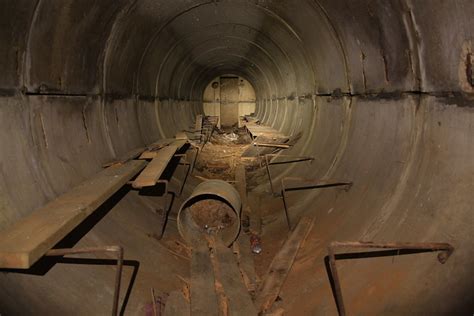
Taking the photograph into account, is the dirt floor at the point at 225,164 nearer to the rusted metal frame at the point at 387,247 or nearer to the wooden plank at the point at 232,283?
the wooden plank at the point at 232,283

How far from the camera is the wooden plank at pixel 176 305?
330 cm

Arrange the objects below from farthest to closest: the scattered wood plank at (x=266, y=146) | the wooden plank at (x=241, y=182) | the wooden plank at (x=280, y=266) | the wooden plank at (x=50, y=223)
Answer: the scattered wood plank at (x=266, y=146) → the wooden plank at (x=241, y=182) → the wooden plank at (x=280, y=266) → the wooden plank at (x=50, y=223)

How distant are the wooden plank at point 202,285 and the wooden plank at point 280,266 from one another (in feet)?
1.46

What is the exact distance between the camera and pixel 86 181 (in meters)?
3.91

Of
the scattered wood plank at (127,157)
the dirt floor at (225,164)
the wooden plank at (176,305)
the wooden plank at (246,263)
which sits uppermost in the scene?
the scattered wood plank at (127,157)

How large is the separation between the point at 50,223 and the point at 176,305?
1.39 metres

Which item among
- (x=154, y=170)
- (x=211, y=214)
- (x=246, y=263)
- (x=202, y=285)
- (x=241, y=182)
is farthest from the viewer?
(x=241, y=182)

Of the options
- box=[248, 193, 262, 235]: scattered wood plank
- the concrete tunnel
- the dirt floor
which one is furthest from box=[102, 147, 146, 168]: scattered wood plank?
the dirt floor

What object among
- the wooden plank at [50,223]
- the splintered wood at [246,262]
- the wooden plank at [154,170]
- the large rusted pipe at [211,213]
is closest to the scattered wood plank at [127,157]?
the wooden plank at [154,170]

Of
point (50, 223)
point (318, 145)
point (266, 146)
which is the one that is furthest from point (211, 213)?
point (266, 146)

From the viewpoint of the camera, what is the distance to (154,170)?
4555 mm

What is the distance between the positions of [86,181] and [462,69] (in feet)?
11.6

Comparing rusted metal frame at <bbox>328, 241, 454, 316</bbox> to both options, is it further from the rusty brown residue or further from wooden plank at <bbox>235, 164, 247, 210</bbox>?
wooden plank at <bbox>235, 164, 247, 210</bbox>

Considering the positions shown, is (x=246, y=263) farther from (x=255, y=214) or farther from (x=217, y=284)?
(x=255, y=214)
